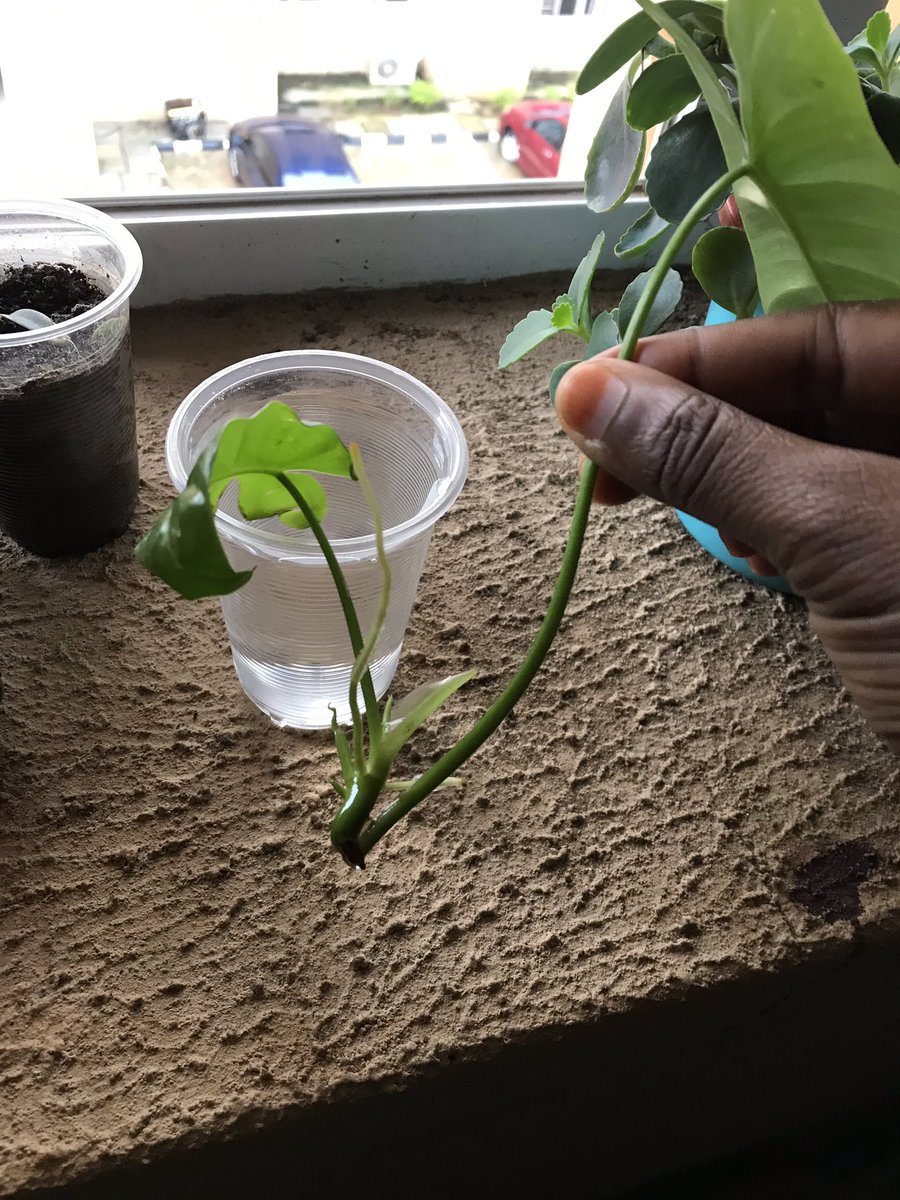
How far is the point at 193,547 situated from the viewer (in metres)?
0.32

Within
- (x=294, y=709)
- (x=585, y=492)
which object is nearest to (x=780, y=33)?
(x=585, y=492)

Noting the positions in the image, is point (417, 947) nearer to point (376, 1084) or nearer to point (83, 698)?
point (376, 1084)

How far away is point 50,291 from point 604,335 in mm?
355

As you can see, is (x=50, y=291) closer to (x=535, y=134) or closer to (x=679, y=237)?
(x=679, y=237)

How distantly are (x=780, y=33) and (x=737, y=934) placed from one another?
441 millimetres

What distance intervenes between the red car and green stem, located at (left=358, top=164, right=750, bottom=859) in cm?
58

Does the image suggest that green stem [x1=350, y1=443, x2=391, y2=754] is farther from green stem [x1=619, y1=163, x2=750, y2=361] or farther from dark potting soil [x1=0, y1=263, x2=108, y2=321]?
dark potting soil [x1=0, y1=263, x2=108, y2=321]

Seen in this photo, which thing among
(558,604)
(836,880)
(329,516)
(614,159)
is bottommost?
(836,880)

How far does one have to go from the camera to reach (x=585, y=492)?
408 mm

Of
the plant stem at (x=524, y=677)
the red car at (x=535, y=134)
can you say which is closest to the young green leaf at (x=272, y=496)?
the plant stem at (x=524, y=677)

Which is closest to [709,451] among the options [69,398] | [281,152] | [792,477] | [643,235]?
[792,477]

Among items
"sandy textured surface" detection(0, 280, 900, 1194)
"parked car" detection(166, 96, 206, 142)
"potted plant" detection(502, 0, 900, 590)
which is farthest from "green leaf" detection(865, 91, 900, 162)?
"parked car" detection(166, 96, 206, 142)

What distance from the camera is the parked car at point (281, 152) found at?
2.79ft

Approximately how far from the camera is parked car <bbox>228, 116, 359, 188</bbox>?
85 centimetres
